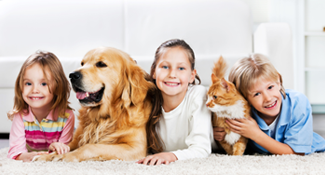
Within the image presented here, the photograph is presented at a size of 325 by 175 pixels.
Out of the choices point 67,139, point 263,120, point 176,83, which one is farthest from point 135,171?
point 263,120

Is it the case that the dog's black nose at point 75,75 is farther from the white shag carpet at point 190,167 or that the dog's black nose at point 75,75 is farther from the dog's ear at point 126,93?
the white shag carpet at point 190,167

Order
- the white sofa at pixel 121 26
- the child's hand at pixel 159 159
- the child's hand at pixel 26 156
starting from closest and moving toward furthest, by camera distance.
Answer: the child's hand at pixel 159 159
the child's hand at pixel 26 156
the white sofa at pixel 121 26

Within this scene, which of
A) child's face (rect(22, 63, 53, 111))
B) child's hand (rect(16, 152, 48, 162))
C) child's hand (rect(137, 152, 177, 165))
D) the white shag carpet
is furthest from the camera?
child's face (rect(22, 63, 53, 111))

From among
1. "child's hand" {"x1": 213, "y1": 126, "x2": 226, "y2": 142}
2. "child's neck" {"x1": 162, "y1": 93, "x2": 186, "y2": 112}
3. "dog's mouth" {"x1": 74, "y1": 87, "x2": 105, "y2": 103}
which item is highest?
"dog's mouth" {"x1": 74, "y1": 87, "x2": 105, "y2": 103}

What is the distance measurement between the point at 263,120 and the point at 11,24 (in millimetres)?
2352

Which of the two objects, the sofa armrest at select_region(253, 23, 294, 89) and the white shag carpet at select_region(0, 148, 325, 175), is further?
the sofa armrest at select_region(253, 23, 294, 89)

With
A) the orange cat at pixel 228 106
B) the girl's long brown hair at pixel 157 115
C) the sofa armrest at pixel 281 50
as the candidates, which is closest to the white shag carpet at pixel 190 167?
the orange cat at pixel 228 106

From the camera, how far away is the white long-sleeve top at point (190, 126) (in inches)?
46.1

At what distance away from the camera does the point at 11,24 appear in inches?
96.6

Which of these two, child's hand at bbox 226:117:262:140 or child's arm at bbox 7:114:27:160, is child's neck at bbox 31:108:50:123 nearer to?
child's arm at bbox 7:114:27:160

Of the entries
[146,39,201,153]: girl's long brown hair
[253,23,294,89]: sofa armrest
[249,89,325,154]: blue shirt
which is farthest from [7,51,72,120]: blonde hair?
[253,23,294,89]: sofa armrest

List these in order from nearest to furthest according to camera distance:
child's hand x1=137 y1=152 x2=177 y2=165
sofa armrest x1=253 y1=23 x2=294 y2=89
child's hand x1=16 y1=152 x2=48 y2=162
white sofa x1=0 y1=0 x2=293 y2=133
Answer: child's hand x1=137 y1=152 x2=177 y2=165 → child's hand x1=16 y1=152 x2=48 y2=162 → sofa armrest x1=253 y1=23 x2=294 y2=89 → white sofa x1=0 y1=0 x2=293 y2=133

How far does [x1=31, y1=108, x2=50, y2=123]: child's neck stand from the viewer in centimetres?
132

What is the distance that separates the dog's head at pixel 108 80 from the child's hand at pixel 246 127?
0.43 meters
